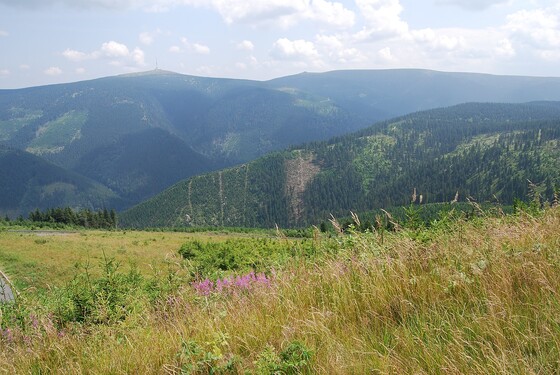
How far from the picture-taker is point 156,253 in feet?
108

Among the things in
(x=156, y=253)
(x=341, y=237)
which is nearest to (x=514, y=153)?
(x=156, y=253)

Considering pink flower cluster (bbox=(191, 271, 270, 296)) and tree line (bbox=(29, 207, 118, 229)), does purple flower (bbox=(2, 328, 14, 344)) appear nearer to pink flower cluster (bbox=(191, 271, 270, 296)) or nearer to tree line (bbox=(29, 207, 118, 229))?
pink flower cluster (bbox=(191, 271, 270, 296))

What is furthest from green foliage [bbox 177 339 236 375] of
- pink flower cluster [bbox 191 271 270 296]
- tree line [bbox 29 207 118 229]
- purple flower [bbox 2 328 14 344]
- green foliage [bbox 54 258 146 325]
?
tree line [bbox 29 207 118 229]

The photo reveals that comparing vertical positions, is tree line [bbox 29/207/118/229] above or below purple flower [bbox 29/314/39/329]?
below

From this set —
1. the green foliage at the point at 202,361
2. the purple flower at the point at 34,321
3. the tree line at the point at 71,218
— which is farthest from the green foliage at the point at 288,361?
the tree line at the point at 71,218

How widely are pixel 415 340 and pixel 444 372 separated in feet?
1.67

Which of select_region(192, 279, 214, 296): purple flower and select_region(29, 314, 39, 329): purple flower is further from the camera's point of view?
select_region(192, 279, 214, 296): purple flower

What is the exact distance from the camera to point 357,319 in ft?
13.0

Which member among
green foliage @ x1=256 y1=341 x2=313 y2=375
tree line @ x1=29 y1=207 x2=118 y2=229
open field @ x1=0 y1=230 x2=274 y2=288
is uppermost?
green foliage @ x1=256 y1=341 x2=313 y2=375

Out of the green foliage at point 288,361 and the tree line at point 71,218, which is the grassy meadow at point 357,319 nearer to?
the green foliage at point 288,361

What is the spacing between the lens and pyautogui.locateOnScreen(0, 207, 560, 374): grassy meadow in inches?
115

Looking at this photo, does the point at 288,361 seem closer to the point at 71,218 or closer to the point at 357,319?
the point at 357,319

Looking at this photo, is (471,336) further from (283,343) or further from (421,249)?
(421,249)

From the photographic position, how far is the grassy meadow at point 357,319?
115 inches
